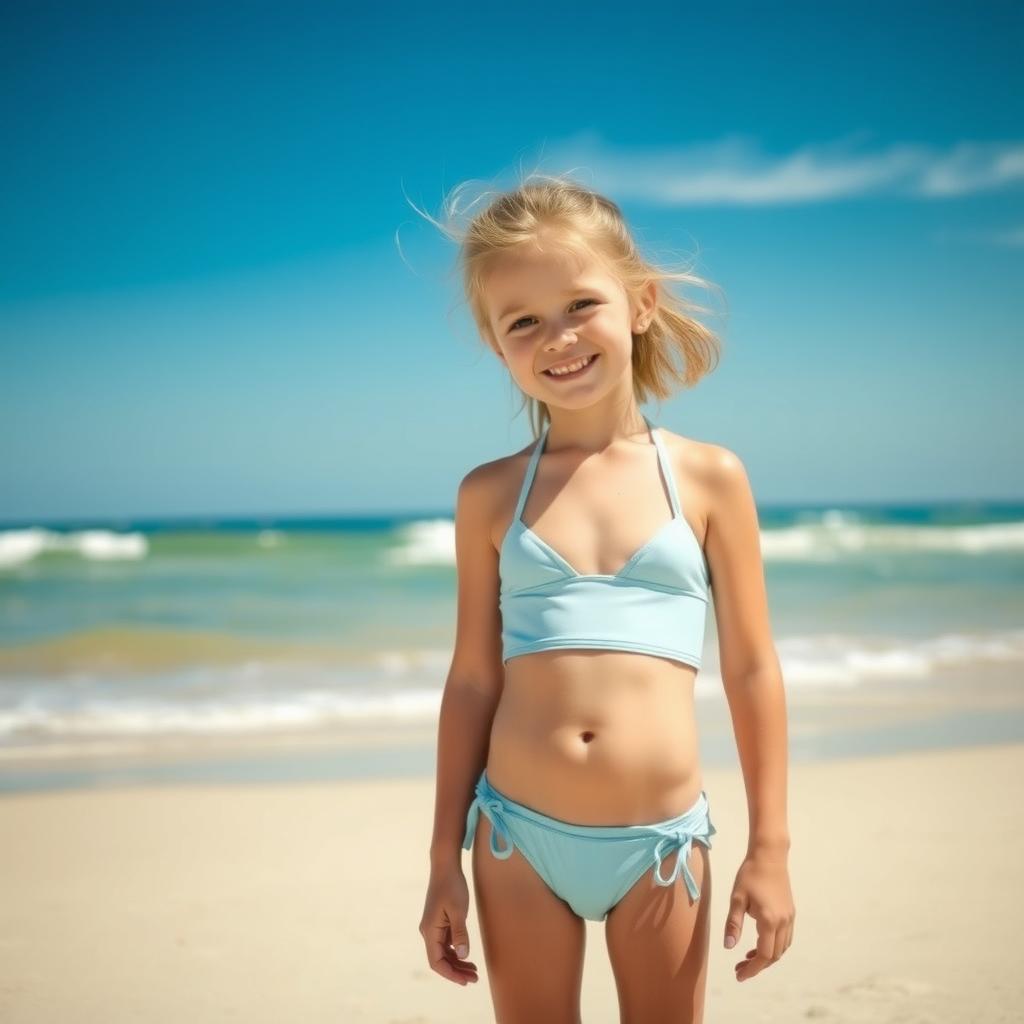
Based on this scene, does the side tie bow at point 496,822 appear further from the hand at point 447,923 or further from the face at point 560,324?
the face at point 560,324

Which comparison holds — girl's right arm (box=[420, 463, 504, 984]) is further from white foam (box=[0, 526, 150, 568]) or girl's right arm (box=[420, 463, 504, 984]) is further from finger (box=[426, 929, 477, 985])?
white foam (box=[0, 526, 150, 568])

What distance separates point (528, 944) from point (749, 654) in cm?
69

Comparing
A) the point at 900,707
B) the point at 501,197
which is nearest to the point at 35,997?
the point at 501,197

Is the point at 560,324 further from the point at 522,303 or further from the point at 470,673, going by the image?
the point at 470,673

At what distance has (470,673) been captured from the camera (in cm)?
225

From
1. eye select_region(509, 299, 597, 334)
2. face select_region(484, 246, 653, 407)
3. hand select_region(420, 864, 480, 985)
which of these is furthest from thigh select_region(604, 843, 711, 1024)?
eye select_region(509, 299, 597, 334)

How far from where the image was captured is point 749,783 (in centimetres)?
211

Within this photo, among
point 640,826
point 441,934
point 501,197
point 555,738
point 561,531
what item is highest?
point 501,197

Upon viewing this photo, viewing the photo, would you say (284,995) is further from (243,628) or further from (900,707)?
(243,628)

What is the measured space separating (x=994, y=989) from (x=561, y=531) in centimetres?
238

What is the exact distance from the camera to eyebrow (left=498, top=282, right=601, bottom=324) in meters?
2.16

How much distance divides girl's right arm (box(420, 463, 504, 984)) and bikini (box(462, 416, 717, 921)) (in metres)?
0.05

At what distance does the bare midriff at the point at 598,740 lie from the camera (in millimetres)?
2016

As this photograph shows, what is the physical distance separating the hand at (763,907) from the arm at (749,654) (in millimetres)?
37
